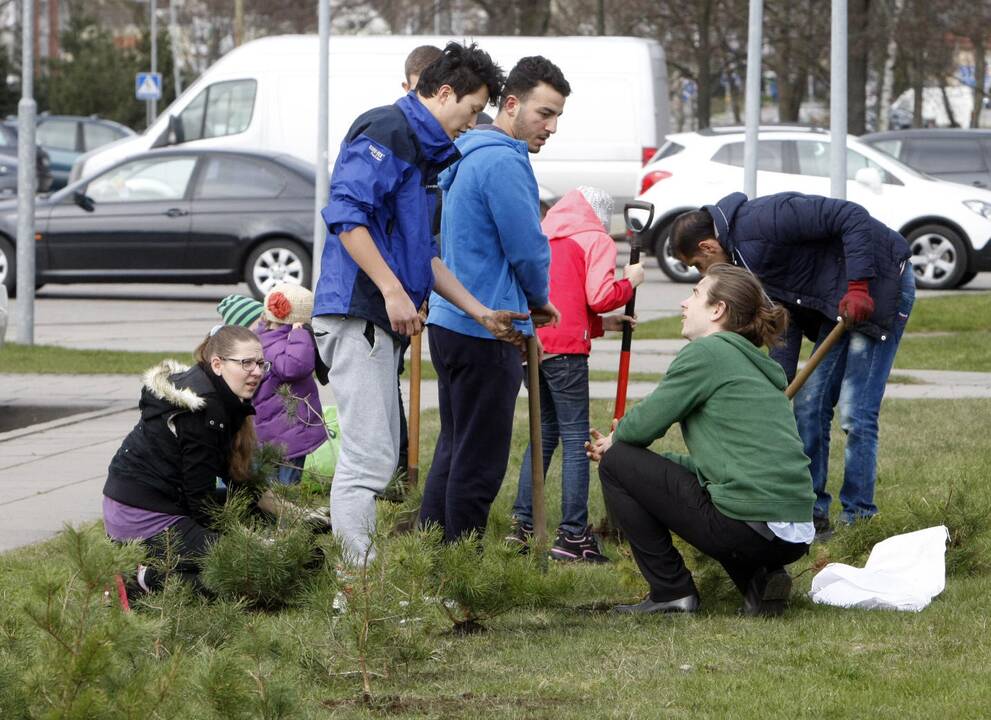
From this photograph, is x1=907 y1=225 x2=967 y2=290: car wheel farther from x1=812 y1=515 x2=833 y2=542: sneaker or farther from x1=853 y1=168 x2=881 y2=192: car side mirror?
x1=812 y1=515 x2=833 y2=542: sneaker

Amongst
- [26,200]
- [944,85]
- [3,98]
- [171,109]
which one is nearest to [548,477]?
[26,200]

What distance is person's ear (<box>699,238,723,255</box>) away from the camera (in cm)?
622

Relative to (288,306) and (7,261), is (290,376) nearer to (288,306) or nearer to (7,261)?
(288,306)

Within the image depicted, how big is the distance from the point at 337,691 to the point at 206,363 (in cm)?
151

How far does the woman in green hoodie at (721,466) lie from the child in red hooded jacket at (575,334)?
1.08 metres

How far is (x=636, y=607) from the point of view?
17.3ft

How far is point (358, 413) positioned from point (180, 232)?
1200 centimetres

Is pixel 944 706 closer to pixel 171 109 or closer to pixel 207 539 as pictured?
pixel 207 539

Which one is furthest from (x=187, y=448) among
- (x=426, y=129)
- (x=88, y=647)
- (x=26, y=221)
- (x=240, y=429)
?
(x=26, y=221)

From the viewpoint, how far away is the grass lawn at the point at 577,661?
133 inches

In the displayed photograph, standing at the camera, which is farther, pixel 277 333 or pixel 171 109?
pixel 171 109

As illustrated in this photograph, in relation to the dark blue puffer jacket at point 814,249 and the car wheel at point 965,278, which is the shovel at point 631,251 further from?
the car wheel at point 965,278

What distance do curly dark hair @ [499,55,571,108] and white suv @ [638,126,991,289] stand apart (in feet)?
38.6

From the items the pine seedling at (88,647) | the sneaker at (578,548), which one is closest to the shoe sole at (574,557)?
the sneaker at (578,548)
